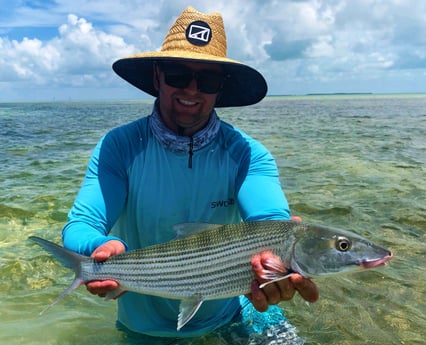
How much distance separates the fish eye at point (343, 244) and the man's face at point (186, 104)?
162 centimetres

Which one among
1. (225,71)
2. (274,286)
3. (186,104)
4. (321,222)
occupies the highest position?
(225,71)

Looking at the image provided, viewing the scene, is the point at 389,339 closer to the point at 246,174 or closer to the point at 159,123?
the point at 246,174

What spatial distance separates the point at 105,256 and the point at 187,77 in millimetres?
1607

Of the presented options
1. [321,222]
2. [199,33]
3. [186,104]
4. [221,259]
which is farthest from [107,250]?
[321,222]

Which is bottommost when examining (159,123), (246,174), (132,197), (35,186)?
(35,186)

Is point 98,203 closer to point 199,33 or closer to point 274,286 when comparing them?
point 274,286

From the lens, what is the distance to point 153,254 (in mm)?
3428

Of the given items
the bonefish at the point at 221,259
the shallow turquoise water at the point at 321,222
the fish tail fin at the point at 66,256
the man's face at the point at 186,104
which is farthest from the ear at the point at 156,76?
the shallow turquoise water at the point at 321,222

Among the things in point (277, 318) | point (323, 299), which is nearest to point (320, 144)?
point (323, 299)

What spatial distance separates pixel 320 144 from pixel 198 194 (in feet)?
58.8

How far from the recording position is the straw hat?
388 centimetres

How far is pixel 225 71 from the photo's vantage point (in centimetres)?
415

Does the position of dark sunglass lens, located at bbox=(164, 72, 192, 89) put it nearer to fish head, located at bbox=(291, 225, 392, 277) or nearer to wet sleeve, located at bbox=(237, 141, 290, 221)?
wet sleeve, located at bbox=(237, 141, 290, 221)

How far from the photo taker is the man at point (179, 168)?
374 cm
